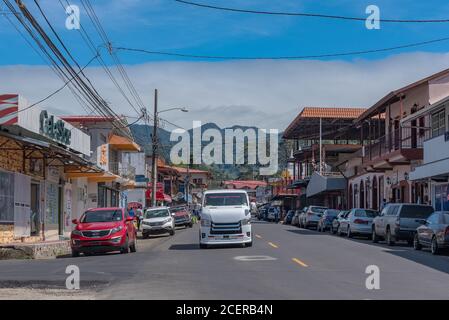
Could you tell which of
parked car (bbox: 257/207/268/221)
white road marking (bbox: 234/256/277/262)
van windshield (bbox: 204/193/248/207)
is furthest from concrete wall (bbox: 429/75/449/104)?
parked car (bbox: 257/207/268/221)

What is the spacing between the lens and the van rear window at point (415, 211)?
28797 mm

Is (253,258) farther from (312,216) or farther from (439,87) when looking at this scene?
(312,216)

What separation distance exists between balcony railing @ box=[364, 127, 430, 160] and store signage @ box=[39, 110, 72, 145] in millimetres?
17611

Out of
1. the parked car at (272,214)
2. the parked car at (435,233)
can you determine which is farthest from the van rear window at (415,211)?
the parked car at (272,214)

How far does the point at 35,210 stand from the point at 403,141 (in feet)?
69.1

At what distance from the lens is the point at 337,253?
23078 millimetres

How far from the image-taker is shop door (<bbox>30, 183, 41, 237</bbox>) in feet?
103

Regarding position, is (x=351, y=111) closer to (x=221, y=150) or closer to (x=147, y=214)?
(x=221, y=150)

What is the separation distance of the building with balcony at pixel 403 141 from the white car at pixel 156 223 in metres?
12.9

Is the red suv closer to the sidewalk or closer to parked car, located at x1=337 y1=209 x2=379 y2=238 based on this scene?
the sidewalk

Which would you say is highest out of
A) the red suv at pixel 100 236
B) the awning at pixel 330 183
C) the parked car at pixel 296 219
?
the awning at pixel 330 183

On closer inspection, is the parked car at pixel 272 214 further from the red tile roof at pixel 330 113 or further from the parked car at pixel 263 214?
the red tile roof at pixel 330 113
